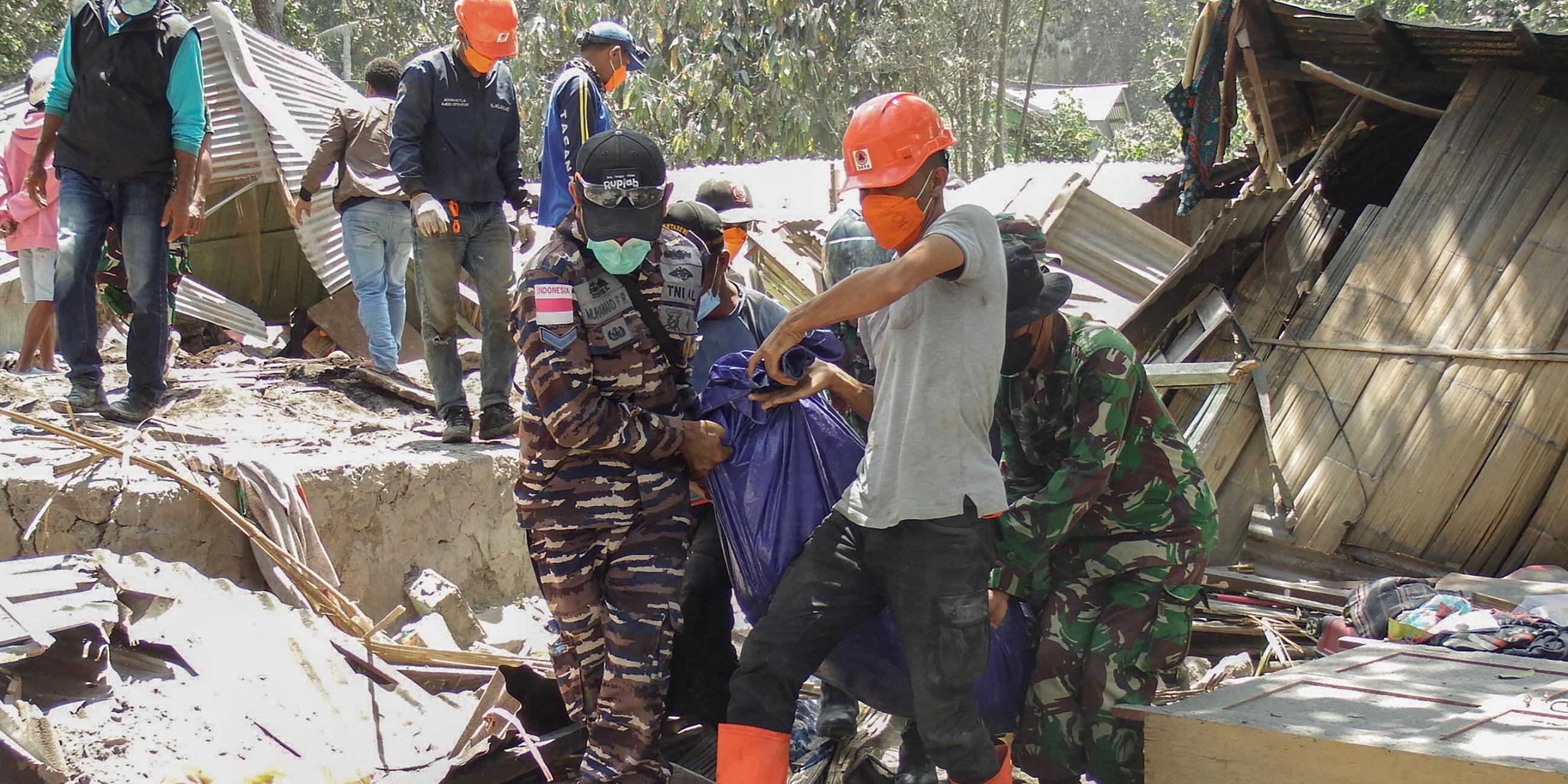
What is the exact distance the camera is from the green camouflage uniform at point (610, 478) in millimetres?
3029

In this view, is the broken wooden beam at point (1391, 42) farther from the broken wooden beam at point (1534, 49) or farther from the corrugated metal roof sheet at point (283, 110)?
the corrugated metal roof sheet at point (283, 110)

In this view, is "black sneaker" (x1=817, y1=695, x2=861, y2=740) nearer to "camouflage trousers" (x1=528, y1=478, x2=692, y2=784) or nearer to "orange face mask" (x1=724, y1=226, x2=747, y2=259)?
"camouflage trousers" (x1=528, y1=478, x2=692, y2=784)

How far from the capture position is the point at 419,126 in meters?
4.97

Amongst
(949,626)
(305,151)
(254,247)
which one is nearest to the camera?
(949,626)

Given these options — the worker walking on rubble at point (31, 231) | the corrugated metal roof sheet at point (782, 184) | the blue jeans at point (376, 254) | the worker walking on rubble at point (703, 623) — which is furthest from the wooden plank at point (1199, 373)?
the worker walking on rubble at point (31, 231)

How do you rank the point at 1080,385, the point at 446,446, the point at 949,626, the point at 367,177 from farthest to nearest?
the point at 367,177 → the point at 446,446 → the point at 1080,385 → the point at 949,626

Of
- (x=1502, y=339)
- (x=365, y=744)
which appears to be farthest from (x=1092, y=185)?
(x=365, y=744)

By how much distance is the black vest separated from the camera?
15.4 ft

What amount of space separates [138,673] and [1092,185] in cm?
747

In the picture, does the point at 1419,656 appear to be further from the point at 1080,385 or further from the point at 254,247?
the point at 254,247

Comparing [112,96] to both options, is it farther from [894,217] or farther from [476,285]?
[894,217]

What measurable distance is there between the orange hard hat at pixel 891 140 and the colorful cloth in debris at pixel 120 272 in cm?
356

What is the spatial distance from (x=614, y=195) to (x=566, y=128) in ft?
6.92

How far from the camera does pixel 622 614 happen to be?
10.4 feet
